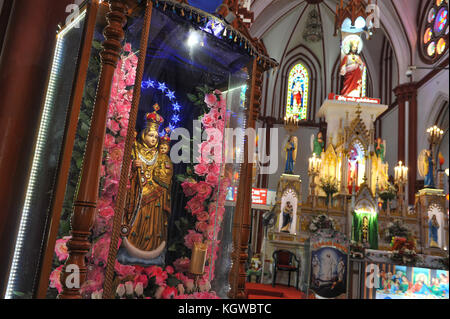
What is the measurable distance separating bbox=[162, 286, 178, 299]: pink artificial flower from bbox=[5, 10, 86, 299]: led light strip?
1.30 m

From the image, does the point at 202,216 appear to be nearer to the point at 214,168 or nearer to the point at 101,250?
the point at 214,168

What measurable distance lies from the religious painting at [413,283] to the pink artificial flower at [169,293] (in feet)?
18.0

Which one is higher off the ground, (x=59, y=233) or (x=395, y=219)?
(x=395, y=219)

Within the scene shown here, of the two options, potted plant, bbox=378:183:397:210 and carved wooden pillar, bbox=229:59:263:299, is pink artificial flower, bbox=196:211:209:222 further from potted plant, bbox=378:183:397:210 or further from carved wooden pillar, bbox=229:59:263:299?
potted plant, bbox=378:183:397:210

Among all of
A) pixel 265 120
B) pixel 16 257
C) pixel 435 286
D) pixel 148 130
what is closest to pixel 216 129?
pixel 148 130

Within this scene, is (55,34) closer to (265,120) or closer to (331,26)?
(265,120)

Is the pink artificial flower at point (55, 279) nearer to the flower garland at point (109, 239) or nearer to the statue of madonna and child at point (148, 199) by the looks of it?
the flower garland at point (109, 239)

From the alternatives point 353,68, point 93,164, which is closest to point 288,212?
point 353,68

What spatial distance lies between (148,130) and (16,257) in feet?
5.18

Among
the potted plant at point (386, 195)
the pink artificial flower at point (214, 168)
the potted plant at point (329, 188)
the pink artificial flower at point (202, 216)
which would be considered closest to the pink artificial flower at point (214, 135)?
the pink artificial flower at point (214, 168)

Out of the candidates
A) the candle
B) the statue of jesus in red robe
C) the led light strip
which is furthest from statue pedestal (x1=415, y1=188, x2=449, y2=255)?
the led light strip

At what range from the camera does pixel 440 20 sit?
50.8 feet

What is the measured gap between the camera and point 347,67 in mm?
16062

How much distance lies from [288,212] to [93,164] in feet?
33.2
